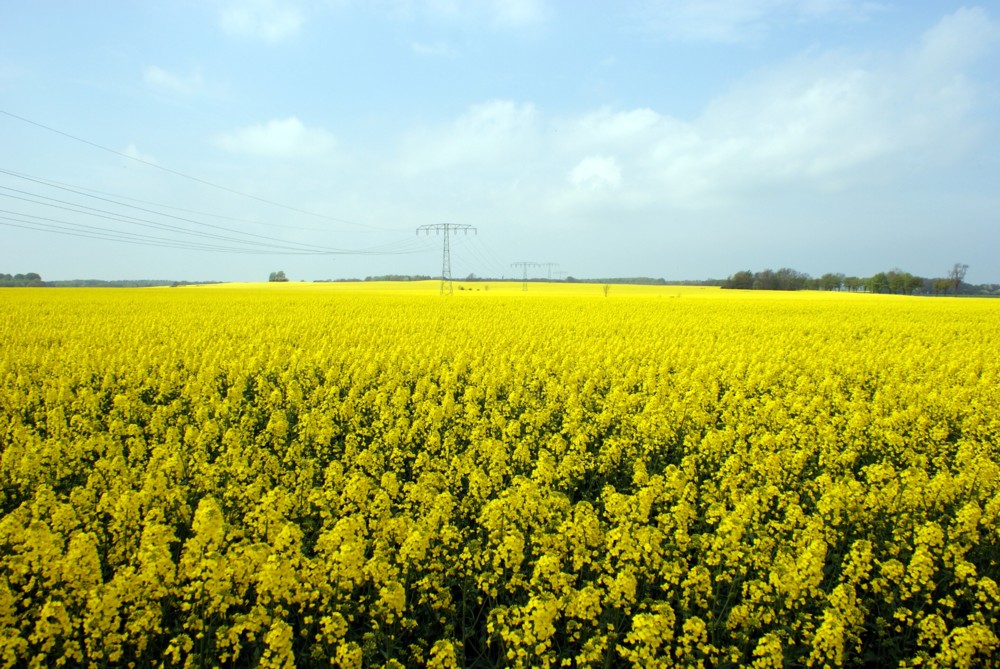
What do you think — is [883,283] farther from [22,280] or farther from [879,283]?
[22,280]

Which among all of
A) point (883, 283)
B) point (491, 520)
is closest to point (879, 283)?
point (883, 283)

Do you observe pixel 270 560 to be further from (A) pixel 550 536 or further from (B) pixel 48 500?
(B) pixel 48 500

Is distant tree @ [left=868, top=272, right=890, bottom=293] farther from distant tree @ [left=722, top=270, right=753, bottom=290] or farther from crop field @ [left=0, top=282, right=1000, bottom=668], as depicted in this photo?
crop field @ [left=0, top=282, right=1000, bottom=668]

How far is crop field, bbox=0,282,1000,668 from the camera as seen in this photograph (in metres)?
3.71

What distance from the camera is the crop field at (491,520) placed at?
146 inches

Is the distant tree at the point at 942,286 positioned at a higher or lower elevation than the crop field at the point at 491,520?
higher

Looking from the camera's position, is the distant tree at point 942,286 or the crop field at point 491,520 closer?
the crop field at point 491,520

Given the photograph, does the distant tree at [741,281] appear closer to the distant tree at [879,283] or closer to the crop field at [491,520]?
the distant tree at [879,283]

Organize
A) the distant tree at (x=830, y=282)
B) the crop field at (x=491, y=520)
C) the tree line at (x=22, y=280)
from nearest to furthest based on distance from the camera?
the crop field at (x=491, y=520) → the tree line at (x=22, y=280) → the distant tree at (x=830, y=282)

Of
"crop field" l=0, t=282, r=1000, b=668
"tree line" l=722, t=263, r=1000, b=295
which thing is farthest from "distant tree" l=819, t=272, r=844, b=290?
"crop field" l=0, t=282, r=1000, b=668

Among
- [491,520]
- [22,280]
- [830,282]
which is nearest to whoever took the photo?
[491,520]

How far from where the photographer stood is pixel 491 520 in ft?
16.0

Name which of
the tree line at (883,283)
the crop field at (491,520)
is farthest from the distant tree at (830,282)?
the crop field at (491,520)

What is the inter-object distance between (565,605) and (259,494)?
320 cm
